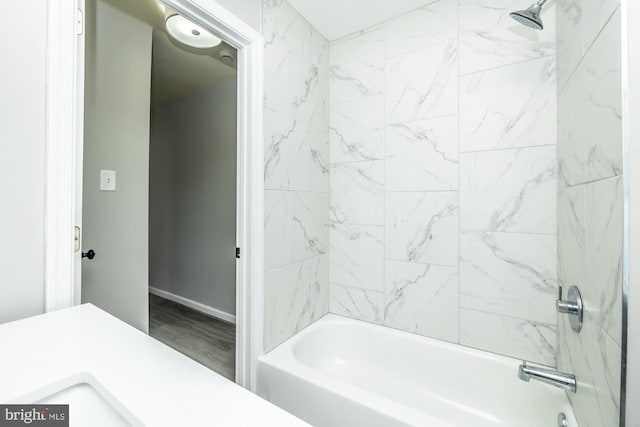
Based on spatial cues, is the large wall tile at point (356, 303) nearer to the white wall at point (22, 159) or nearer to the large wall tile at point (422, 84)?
the large wall tile at point (422, 84)

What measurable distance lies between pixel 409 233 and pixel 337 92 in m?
1.15

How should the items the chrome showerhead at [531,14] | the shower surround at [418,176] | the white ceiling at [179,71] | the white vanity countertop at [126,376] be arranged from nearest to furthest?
the white vanity countertop at [126,376] → the chrome showerhead at [531,14] → the shower surround at [418,176] → the white ceiling at [179,71]

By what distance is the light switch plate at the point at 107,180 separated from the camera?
1691mm

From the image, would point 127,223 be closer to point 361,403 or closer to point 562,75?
point 361,403

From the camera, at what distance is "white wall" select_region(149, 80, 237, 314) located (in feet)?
9.24

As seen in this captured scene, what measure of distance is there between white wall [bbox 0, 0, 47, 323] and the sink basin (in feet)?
1.30

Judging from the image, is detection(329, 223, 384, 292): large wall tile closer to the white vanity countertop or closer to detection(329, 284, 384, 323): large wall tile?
detection(329, 284, 384, 323): large wall tile

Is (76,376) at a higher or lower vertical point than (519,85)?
lower

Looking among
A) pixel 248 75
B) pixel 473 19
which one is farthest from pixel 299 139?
pixel 473 19

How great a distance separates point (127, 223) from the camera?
1819mm

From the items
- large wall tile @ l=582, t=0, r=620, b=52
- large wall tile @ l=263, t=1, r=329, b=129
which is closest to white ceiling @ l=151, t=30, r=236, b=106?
large wall tile @ l=263, t=1, r=329, b=129

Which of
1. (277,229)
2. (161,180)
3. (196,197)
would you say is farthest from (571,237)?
(161,180)

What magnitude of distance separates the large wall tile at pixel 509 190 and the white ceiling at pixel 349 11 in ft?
3.33

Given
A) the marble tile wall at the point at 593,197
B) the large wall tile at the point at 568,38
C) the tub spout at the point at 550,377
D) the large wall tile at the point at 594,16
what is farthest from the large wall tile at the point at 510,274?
the large wall tile at the point at 594,16
